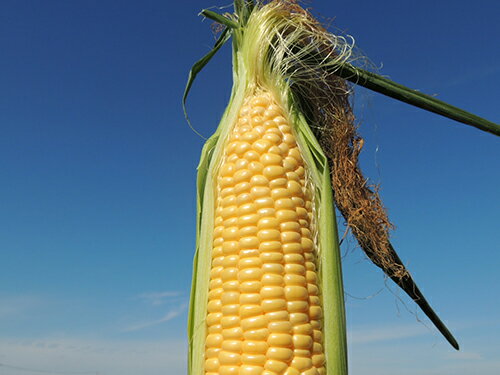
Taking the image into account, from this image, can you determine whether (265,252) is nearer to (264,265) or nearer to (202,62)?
(264,265)

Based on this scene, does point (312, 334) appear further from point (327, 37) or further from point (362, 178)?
point (327, 37)

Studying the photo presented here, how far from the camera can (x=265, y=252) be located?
9.91 feet

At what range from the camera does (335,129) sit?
4.08 m

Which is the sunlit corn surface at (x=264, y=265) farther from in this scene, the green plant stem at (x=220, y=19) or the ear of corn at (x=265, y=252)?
the green plant stem at (x=220, y=19)

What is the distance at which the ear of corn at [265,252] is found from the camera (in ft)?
9.57

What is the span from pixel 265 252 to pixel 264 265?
8 cm

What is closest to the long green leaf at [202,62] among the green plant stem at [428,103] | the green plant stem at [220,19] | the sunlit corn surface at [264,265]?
the green plant stem at [220,19]

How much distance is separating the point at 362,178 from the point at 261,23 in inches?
57.4

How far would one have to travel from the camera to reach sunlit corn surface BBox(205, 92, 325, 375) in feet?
9.50

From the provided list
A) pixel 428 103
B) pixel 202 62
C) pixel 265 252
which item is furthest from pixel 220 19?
pixel 265 252

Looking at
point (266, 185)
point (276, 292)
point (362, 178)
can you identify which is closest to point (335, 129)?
point (362, 178)

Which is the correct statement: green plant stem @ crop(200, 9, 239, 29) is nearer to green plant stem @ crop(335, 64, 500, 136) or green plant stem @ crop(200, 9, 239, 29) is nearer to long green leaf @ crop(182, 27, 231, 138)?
long green leaf @ crop(182, 27, 231, 138)

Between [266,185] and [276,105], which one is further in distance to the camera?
[276,105]

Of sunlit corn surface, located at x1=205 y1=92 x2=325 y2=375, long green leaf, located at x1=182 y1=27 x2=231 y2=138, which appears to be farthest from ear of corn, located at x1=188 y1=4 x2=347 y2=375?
long green leaf, located at x1=182 y1=27 x2=231 y2=138
